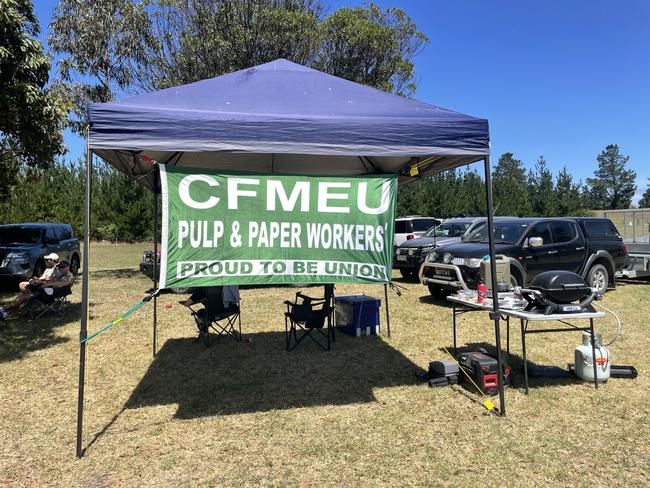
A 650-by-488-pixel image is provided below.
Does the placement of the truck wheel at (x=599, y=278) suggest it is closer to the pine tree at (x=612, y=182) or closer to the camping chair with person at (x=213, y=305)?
the camping chair with person at (x=213, y=305)

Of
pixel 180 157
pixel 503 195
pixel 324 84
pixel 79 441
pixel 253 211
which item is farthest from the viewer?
pixel 503 195

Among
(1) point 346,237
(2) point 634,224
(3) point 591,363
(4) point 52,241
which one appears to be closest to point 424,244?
(2) point 634,224

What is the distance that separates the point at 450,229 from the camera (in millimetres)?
11812

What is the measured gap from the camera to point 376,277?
12.6 feet

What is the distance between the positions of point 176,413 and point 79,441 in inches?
33.0

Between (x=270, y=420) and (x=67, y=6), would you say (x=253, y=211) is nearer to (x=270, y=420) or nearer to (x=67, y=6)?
(x=270, y=420)

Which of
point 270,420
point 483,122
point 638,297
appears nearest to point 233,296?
point 270,420

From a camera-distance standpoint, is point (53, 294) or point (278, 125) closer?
point (278, 125)

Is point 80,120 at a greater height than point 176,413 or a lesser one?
greater

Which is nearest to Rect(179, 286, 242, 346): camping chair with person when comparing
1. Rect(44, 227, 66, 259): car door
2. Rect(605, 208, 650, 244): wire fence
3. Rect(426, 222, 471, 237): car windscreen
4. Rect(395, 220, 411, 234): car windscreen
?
Rect(426, 222, 471, 237): car windscreen

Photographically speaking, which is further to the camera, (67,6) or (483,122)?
(67,6)

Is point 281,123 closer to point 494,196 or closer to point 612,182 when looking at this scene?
point 494,196

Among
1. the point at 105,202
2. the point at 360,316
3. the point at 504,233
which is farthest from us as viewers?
the point at 105,202

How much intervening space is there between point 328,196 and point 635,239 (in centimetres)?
1197
